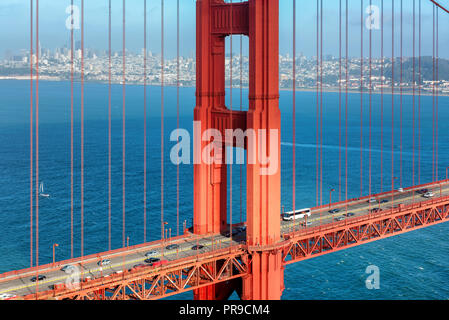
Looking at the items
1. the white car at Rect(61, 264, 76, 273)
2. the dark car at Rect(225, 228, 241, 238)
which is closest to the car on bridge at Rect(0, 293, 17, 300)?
the white car at Rect(61, 264, 76, 273)

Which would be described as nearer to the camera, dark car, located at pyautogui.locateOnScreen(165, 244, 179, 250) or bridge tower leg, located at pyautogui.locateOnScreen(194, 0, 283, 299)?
bridge tower leg, located at pyautogui.locateOnScreen(194, 0, 283, 299)

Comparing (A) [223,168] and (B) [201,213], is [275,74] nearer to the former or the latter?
(A) [223,168]

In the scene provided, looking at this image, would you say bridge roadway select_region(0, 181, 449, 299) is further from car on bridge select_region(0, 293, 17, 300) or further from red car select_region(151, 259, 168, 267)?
red car select_region(151, 259, 168, 267)

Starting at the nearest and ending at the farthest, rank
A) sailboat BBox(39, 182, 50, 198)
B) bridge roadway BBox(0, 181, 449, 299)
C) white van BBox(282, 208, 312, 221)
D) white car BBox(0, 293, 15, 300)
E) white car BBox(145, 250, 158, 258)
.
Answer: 1. white car BBox(0, 293, 15, 300)
2. bridge roadway BBox(0, 181, 449, 299)
3. white car BBox(145, 250, 158, 258)
4. white van BBox(282, 208, 312, 221)
5. sailboat BBox(39, 182, 50, 198)

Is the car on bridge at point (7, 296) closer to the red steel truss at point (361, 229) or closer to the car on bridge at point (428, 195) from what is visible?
the red steel truss at point (361, 229)

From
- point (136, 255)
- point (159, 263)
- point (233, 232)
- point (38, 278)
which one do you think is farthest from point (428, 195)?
point (38, 278)

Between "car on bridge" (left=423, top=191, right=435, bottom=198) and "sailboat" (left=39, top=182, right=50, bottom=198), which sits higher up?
"car on bridge" (left=423, top=191, right=435, bottom=198)

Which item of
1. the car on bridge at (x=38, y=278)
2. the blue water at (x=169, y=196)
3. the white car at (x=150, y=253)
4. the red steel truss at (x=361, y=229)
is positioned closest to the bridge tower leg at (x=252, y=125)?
the red steel truss at (x=361, y=229)
